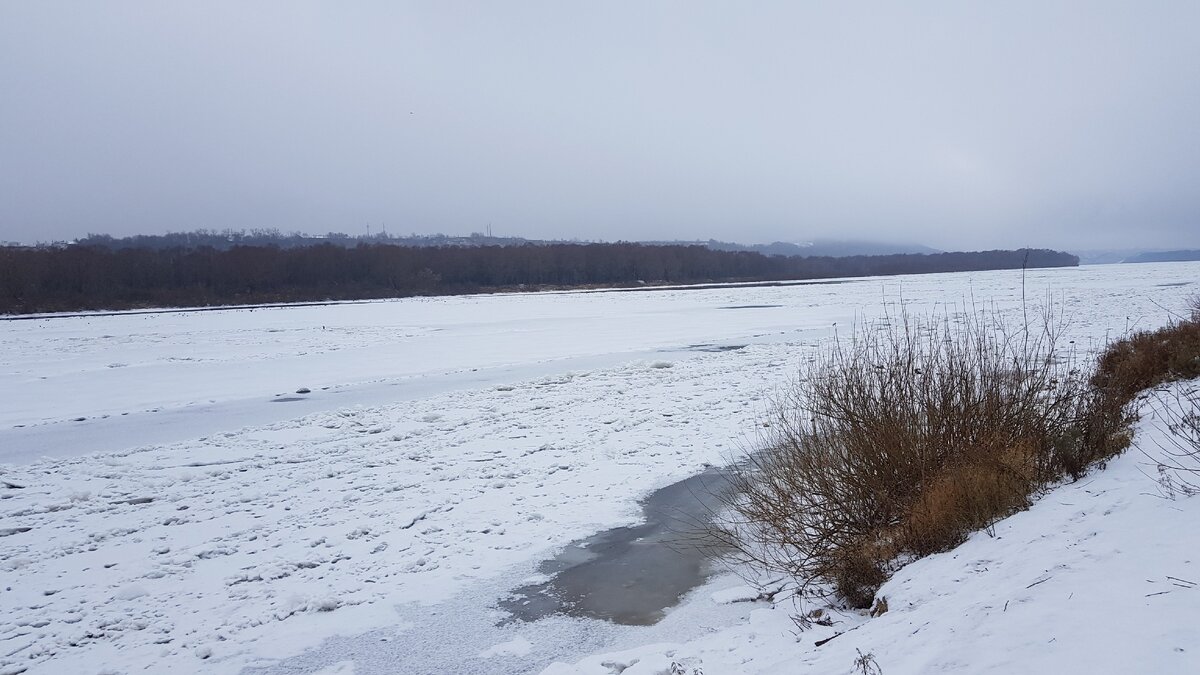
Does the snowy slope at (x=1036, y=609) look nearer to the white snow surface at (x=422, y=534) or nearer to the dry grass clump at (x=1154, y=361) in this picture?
the white snow surface at (x=422, y=534)

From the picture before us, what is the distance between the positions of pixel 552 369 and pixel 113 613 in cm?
1355

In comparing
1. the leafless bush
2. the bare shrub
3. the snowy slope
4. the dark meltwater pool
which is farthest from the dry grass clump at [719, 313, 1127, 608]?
the bare shrub

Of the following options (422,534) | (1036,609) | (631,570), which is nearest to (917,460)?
(1036,609)

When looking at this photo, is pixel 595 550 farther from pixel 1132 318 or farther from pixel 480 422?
pixel 1132 318

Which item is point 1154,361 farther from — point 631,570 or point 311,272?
point 311,272

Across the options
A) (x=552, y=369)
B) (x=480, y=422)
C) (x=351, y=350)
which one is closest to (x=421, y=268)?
(x=351, y=350)

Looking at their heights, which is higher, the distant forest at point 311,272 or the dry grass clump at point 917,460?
the distant forest at point 311,272

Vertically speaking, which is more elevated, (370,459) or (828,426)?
(828,426)

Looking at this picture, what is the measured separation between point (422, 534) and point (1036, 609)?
577cm

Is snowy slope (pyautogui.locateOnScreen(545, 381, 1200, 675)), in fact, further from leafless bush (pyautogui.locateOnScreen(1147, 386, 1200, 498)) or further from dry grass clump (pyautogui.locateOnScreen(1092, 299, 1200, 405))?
dry grass clump (pyautogui.locateOnScreen(1092, 299, 1200, 405))

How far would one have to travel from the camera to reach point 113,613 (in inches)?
229

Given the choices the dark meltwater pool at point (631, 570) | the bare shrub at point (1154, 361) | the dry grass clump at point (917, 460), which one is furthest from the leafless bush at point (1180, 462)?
the bare shrub at point (1154, 361)

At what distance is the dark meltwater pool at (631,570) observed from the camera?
19.1 ft

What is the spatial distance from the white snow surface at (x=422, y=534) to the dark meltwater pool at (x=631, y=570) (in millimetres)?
200
